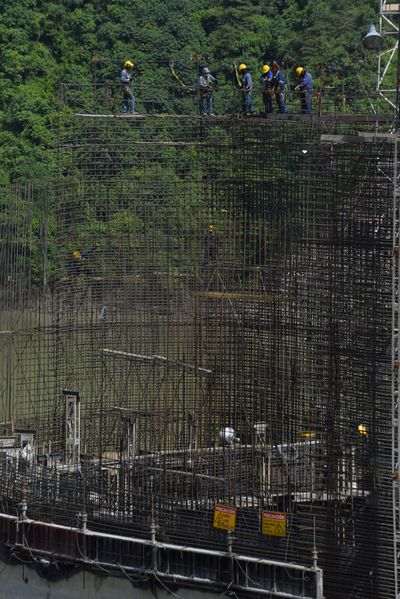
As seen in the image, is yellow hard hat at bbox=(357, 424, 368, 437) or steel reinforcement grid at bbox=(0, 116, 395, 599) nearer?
yellow hard hat at bbox=(357, 424, 368, 437)

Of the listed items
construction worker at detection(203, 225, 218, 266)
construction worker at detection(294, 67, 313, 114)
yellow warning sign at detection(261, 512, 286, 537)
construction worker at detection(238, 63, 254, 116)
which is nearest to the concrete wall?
yellow warning sign at detection(261, 512, 286, 537)

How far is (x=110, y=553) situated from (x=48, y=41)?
126 feet

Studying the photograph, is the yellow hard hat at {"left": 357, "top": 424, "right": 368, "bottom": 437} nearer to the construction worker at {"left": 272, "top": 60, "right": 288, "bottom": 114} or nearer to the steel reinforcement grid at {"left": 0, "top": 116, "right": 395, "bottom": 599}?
the steel reinforcement grid at {"left": 0, "top": 116, "right": 395, "bottom": 599}

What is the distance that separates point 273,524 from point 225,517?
98 centimetres

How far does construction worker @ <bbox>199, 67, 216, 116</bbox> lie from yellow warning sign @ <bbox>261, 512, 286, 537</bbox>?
981 cm

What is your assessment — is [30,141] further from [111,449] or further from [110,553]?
→ [110,553]

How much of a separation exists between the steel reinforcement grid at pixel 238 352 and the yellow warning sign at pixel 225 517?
24cm

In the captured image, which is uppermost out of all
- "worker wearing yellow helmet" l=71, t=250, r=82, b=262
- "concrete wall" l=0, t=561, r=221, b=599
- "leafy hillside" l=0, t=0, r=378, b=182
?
"leafy hillside" l=0, t=0, r=378, b=182

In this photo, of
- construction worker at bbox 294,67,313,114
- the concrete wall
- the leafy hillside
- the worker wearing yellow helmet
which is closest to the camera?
the concrete wall

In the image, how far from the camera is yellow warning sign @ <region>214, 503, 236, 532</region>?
103ft

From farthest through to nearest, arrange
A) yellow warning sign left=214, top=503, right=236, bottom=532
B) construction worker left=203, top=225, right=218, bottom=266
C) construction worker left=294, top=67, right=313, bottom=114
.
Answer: construction worker left=203, top=225, right=218, bottom=266
construction worker left=294, top=67, right=313, bottom=114
yellow warning sign left=214, top=503, right=236, bottom=532

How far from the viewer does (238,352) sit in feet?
113

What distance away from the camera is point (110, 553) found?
1307 inches

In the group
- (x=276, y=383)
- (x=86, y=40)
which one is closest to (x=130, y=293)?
(x=276, y=383)
